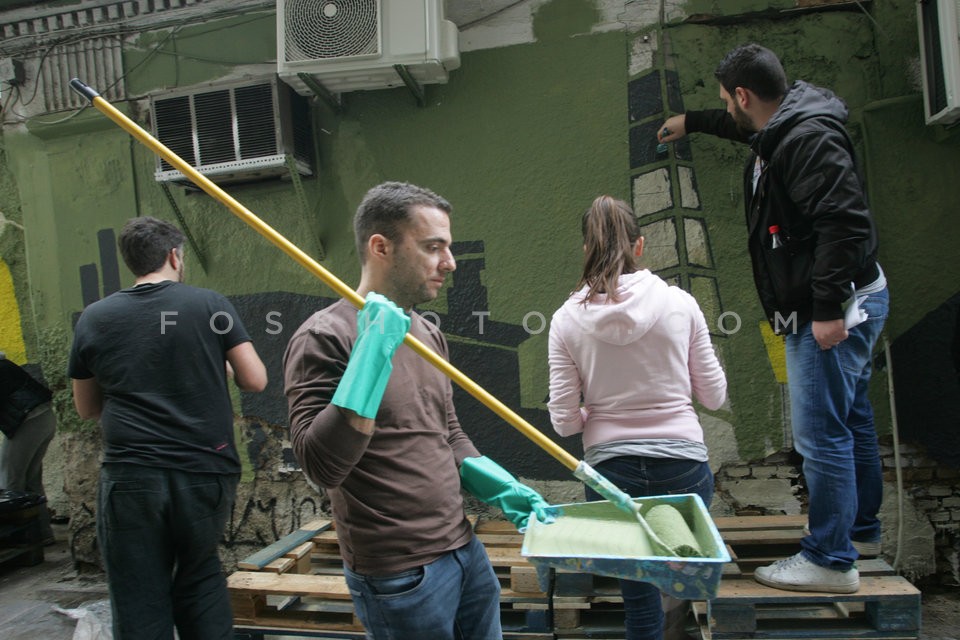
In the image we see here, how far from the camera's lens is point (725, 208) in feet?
12.5

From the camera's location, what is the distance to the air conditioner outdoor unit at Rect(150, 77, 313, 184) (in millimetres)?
3992

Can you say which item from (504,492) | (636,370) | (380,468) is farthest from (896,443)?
(380,468)

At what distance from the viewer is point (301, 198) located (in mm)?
4195

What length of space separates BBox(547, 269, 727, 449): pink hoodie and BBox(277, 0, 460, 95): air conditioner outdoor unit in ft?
6.63

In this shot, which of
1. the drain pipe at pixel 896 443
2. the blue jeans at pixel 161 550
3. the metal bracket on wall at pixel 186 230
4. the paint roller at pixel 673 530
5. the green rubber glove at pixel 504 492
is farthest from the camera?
the metal bracket on wall at pixel 186 230

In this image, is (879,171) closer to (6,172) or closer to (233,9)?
(233,9)

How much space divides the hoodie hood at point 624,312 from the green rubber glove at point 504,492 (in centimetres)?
66

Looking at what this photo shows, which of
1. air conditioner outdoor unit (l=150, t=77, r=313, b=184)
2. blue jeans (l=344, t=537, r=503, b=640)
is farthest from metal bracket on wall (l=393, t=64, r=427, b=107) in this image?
blue jeans (l=344, t=537, r=503, b=640)

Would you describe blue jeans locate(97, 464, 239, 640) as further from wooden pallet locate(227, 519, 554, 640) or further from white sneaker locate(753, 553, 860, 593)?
white sneaker locate(753, 553, 860, 593)

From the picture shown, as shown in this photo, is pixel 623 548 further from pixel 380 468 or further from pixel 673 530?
pixel 380 468

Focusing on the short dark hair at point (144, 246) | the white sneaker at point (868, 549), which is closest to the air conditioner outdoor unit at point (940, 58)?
the white sneaker at point (868, 549)

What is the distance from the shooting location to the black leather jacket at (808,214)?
243 centimetres

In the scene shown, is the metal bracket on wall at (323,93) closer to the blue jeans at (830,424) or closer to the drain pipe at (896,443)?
the blue jeans at (830,424)

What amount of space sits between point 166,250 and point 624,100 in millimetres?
2610
